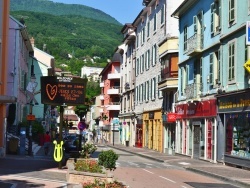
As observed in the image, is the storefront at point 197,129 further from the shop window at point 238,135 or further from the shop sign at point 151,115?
the shop sign at point 151,115

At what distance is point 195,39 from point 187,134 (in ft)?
23.4

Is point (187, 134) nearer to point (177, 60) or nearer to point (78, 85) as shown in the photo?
point (177, 60)

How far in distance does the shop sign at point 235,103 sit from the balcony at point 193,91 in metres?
3.95

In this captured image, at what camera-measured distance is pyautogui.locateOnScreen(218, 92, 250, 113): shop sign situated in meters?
25.1

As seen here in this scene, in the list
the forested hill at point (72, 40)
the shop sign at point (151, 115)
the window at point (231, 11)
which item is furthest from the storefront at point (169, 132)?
the forested hill at point (72, 40)

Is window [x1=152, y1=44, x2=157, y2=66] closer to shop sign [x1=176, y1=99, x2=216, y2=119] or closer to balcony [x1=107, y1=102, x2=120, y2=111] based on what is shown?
shop sign [x1=176, y1=99, x2=216, y2=119]

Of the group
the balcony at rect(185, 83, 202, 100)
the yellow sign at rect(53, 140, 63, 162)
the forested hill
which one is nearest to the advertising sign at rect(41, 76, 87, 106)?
the yellow sign at rect(53, 140, 63, 162)

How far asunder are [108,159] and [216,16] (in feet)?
55.0

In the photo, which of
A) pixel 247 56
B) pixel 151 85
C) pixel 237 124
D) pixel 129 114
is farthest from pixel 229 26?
pixel 129 114

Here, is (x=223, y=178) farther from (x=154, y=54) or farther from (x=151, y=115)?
(x=154, y=54)

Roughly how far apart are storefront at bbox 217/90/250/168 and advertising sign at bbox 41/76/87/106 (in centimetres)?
877

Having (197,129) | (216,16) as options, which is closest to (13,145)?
(197,129)

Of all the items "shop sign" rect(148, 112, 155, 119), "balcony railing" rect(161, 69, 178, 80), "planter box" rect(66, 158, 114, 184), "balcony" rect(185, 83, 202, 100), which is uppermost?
"balcony railing" rect(161, 69, 178, 80)

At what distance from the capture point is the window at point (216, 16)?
96.1ft
